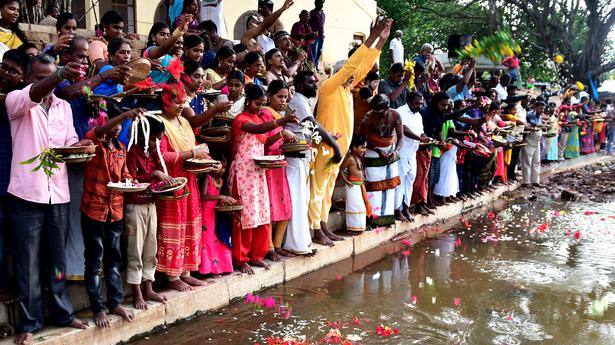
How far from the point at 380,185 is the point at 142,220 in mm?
4112

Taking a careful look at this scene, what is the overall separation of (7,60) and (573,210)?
9.90 m

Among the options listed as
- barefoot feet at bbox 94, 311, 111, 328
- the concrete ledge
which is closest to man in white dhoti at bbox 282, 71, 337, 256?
the concrete ledge

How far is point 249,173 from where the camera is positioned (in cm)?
581

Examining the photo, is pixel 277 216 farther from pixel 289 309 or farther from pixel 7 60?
pixel 7 60

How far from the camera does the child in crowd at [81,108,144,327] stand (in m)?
4.33

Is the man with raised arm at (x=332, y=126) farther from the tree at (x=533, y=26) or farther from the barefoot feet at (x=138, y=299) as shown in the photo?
the tree at (x=533, y=26)

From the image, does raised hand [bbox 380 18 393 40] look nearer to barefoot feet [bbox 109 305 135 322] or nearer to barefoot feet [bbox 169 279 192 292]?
barefoot feet [bbox 169 279 192 292]

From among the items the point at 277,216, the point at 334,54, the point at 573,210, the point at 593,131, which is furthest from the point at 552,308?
the point at 593,131

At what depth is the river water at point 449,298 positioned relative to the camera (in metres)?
4.90

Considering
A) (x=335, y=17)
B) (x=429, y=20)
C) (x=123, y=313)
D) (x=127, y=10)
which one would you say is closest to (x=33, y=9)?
(x=127, y=10)

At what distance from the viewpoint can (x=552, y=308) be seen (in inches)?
220

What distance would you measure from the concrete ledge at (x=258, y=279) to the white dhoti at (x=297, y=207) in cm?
18

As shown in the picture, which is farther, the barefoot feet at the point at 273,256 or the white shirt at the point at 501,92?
the white shirt at the point at 501,92

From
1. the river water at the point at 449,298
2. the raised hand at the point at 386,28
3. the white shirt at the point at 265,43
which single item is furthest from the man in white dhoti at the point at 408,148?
the white shirt at the point at 265,43
